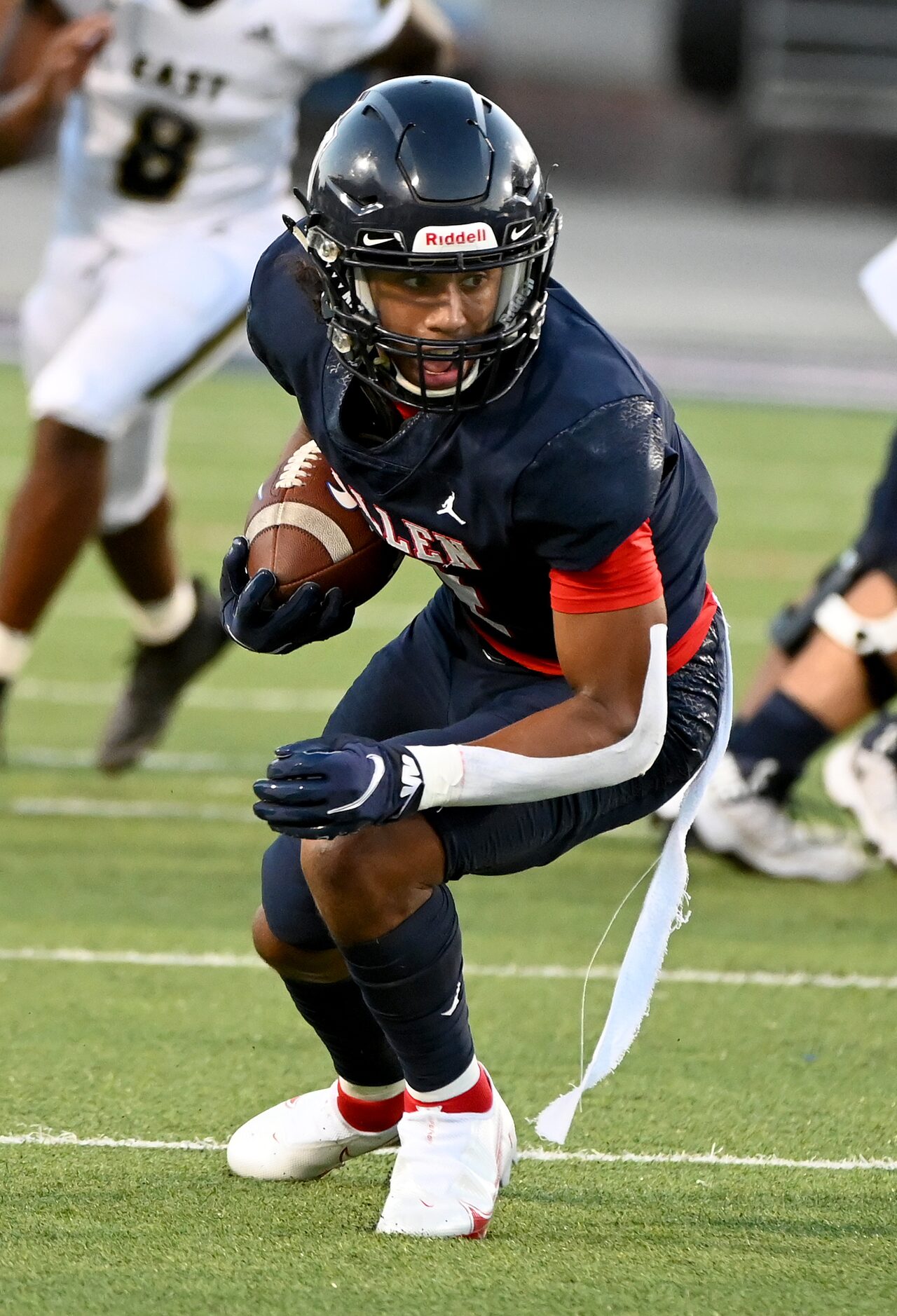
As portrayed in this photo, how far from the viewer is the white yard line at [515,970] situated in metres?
3.77

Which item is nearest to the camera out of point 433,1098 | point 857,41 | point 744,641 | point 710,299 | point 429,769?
point 429,769

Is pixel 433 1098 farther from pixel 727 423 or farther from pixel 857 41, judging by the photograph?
pixel 857 41

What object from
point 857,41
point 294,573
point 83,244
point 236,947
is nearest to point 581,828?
point 294,573

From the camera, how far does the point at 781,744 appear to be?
447 centimetres

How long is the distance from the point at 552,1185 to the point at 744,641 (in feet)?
13.3

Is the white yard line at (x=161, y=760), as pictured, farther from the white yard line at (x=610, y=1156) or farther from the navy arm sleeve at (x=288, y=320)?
the navy arm sleeve at (x=288, y=320)

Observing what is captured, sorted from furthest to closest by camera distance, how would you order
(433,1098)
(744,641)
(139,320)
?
(744,641), (139,320), (433,1098)

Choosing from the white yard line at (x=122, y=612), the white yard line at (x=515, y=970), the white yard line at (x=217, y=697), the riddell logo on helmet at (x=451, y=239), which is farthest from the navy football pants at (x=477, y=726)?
the white yard line at (x=122, y=612)

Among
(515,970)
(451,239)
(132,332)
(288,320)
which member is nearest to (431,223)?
(451,239)

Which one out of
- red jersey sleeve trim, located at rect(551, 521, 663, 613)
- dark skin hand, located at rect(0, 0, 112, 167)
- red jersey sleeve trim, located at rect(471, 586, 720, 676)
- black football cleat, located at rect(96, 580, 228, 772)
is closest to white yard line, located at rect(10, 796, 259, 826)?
black football cleat, located at rect(96, 580, 228, 772)

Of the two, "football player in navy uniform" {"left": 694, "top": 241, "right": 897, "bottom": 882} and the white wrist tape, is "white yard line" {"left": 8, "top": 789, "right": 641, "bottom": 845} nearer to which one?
"football player in navy uniform" {"left": 694, "top": 241, "right": 897, "bottom": 882}

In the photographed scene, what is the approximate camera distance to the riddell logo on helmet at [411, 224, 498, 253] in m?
2.41

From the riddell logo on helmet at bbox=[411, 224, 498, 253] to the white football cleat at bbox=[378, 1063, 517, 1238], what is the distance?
1.06 metres

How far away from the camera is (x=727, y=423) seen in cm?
1154
